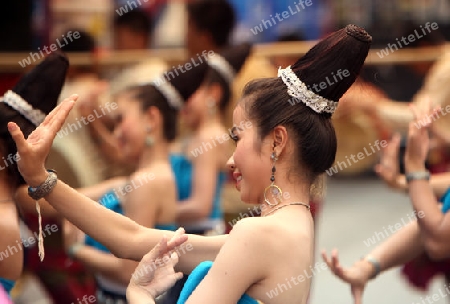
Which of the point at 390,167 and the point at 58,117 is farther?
the point at 390,167

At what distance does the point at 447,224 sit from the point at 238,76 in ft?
7.28

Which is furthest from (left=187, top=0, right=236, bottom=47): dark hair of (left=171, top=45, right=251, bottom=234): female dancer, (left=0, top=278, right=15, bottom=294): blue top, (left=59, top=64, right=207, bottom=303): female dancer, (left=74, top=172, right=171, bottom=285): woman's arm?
(left=0, top=278, right=15, bottom=294): blue top

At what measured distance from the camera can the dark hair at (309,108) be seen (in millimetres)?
2055

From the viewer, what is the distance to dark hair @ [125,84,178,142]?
11.8ft

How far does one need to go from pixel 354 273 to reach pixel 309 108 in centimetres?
92

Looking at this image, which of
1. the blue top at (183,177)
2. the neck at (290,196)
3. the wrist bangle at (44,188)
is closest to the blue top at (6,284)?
the wrist bangle at (44,188)

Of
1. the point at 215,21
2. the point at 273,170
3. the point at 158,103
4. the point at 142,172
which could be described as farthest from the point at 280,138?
the point at 215,21

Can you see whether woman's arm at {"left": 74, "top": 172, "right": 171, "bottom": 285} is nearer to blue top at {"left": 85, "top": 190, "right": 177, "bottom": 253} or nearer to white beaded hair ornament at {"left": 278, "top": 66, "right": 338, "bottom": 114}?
blue top at {"left": 85, "top": 190, "right": 177, "bottom": 253}

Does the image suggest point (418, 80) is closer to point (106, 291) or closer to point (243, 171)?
point (106, 291)

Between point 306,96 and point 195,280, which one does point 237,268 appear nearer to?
point 195,280

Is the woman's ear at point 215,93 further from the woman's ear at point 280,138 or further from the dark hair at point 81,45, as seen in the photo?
the woman's ear at point 280,138

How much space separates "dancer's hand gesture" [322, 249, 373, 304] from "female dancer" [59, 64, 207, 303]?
0.92 metres

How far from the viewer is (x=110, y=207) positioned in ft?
11.3

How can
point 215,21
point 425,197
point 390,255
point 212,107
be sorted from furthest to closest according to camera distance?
1. point 215,21
2. point 212,107
3. point 390,255
4. point 425,197
